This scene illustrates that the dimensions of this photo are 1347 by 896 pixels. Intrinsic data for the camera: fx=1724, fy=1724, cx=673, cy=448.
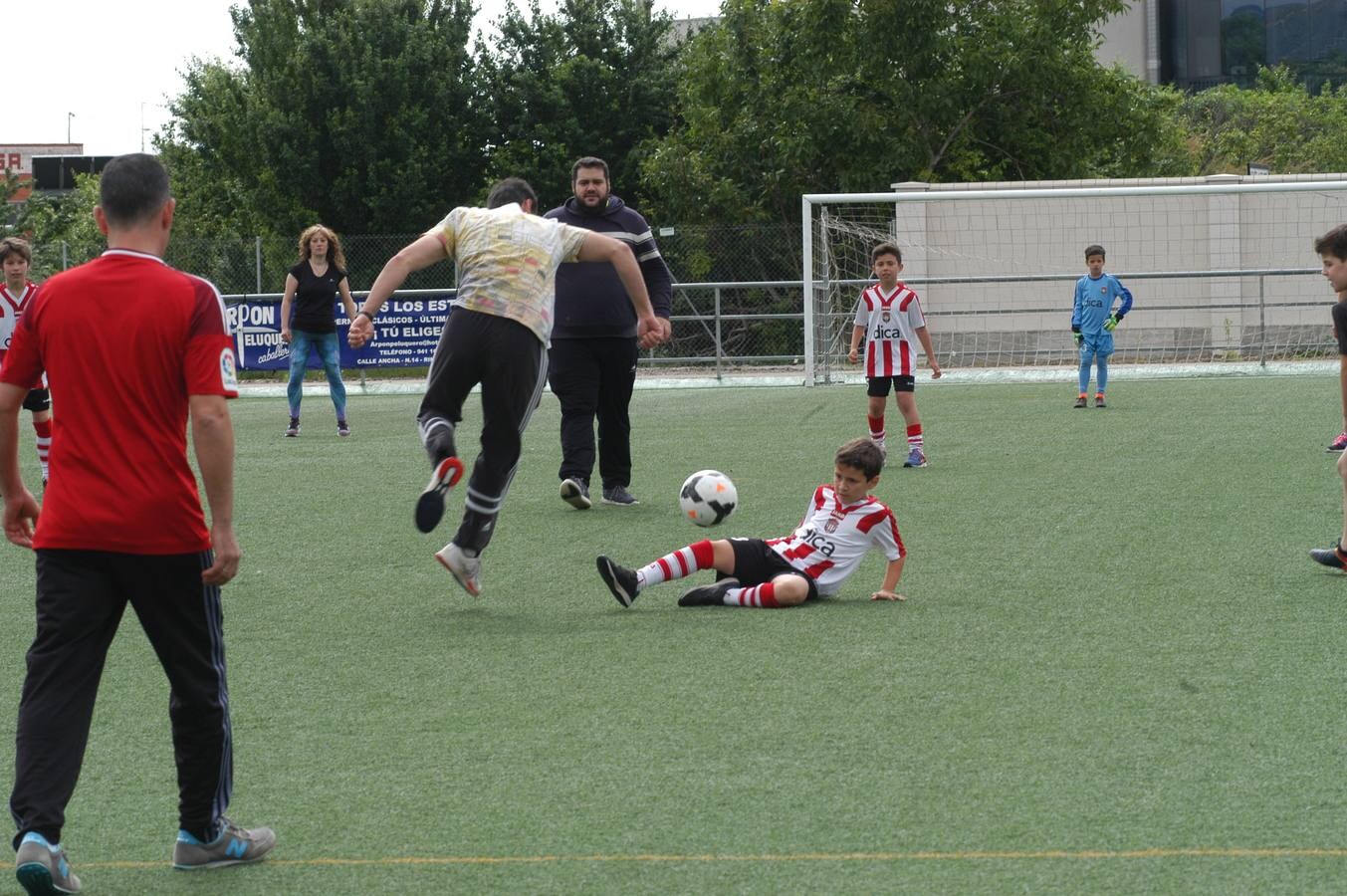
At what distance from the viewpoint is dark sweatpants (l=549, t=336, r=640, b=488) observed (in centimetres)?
1012

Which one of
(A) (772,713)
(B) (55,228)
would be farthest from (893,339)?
(B) (55,228)

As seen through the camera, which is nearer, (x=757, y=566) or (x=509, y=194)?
(x=757, y=566)

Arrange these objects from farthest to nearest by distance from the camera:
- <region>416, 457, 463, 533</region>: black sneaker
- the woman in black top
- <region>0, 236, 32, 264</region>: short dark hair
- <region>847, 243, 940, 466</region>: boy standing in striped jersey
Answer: the woman in black top, <region>847, 243, 940, 466</region>: boy standing in striped jersey, <region>0, 236, 32, 264</region>: short dark hair, <region>416, 457, 463, 533</region>: black sneaker

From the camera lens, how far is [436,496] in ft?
22.2

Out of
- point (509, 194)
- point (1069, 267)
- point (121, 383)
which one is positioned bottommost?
point (121, 383)

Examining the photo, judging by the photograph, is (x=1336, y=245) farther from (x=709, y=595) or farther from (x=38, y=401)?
(x=38, y=401)

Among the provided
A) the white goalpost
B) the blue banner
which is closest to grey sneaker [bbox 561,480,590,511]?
the white goalpost

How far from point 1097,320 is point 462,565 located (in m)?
10.8

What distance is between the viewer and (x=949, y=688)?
556cm

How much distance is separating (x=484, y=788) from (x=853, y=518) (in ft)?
9.15

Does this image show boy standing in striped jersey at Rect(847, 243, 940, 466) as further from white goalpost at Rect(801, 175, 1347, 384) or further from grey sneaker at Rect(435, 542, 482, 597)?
white goalpost at Rect(801, 175, 1347, 384)

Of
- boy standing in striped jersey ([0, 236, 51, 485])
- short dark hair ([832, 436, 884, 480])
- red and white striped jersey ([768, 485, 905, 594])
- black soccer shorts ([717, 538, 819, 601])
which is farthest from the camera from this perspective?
boy standing in striped jersey ([0, 236, 51, 485])

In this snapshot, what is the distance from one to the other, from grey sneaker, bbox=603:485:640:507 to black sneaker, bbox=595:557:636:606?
325 cm

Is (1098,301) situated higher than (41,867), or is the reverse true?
(1098,301)
